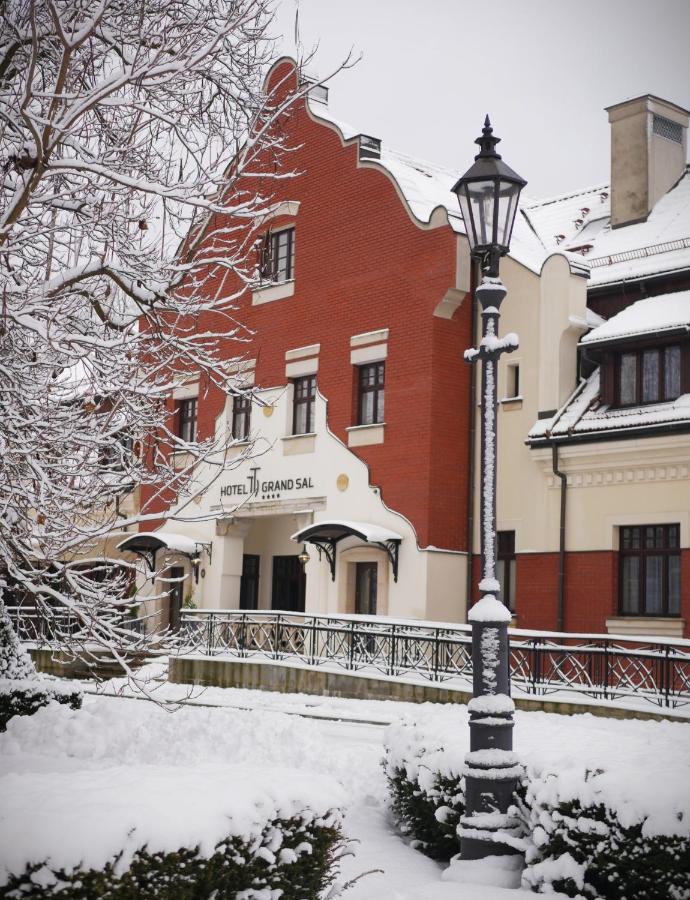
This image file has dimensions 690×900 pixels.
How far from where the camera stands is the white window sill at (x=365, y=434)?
81.0 ft

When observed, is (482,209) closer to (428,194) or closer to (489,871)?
(489,871)

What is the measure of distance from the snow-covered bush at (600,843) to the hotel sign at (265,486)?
1862 centimetres

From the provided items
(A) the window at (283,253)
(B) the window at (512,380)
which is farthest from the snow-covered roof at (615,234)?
(A) the window at (283,253)

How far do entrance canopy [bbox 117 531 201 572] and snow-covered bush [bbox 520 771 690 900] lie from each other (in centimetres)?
2065

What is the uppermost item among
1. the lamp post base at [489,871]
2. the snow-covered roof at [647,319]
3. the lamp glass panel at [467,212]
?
the snow-covered roof at [647,319]

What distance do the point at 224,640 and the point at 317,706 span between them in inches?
251

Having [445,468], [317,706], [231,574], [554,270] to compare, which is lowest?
[317,706]

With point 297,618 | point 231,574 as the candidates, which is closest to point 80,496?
point 297,618

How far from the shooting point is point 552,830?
6.89 metres

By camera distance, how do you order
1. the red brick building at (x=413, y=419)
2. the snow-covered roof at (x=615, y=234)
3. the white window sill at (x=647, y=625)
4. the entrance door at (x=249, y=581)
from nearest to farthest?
the white window sill at (x=647, y=625) → the red brick building at (x=413, y=419) → the snow-covered roof at (x=615, y=234) → the entrance door at (x=249, y=581)

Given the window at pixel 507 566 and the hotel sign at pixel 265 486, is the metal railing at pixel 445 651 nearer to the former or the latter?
the window at pixel 507 566

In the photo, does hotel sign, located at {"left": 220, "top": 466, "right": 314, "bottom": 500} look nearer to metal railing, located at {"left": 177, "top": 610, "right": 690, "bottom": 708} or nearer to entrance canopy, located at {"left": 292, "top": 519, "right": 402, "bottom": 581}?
entrance canopy, located at {"left": 292, "top": 519, "right": 402, "bottom": 581}

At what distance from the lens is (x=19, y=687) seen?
12.4 meters

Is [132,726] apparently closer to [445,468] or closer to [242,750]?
[242,750]
